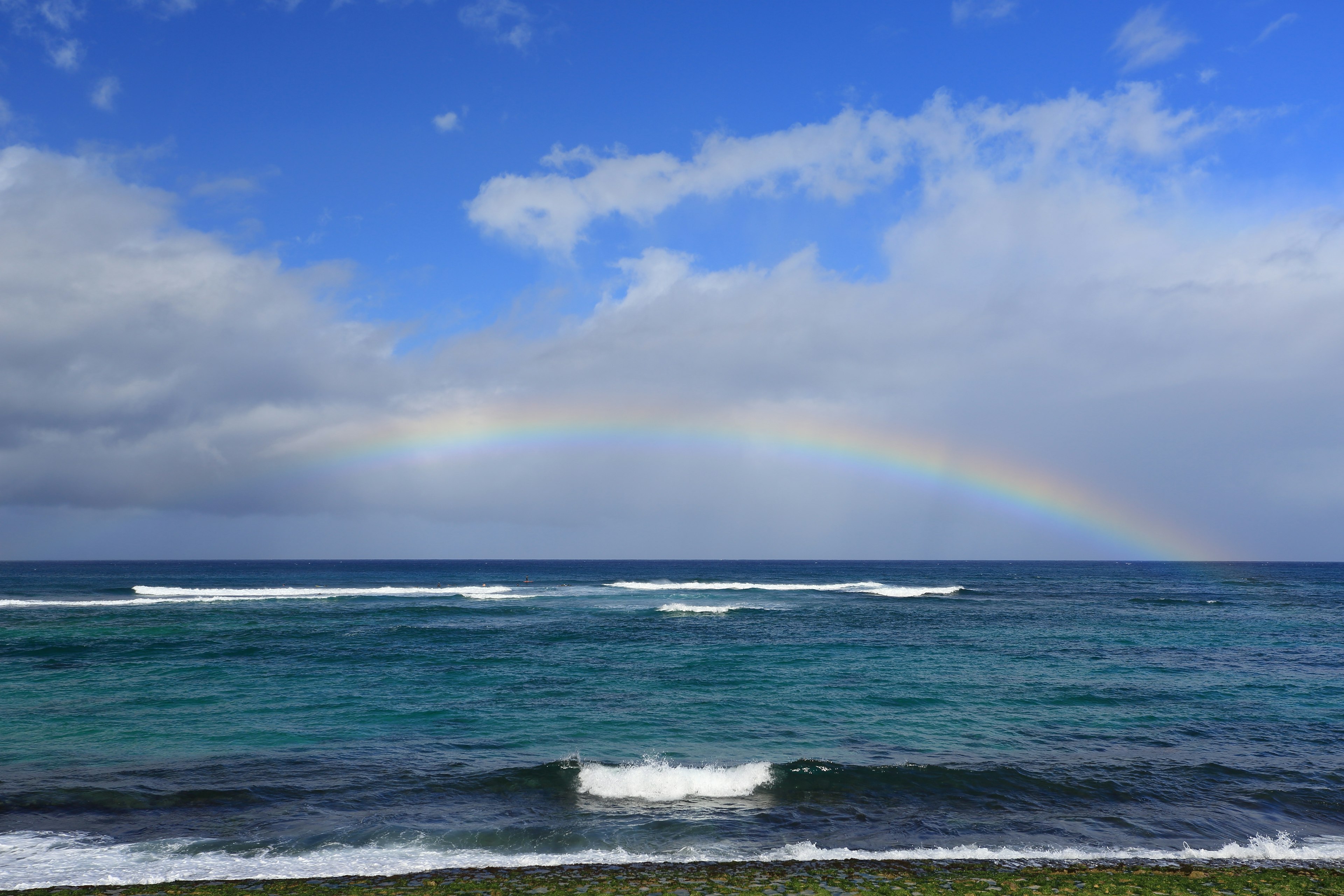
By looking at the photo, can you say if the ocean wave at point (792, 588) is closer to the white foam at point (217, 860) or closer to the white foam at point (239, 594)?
the white foam at point (239, 594)

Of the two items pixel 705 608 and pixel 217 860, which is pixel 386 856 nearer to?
pixel 217 860

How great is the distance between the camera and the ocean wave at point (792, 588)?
80.6m

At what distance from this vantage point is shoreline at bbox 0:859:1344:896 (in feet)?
31.0

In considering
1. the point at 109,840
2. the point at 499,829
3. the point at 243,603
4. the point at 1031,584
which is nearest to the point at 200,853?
the point at 109,840

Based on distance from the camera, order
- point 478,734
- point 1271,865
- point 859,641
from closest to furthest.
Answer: point 1271,865
point 478,734
point 859,641

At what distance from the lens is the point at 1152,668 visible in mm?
29172

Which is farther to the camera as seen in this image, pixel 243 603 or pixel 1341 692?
pixel 243 603

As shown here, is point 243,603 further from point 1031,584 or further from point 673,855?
point 1031,584

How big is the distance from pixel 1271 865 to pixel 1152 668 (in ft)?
68.2

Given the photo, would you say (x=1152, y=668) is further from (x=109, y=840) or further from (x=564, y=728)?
(x=109, y=840)

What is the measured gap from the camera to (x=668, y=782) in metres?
14.7

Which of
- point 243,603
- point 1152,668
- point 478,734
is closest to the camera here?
point 478,734

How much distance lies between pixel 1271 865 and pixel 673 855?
866cm

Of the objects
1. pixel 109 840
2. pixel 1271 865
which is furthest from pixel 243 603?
pixel 1271 865
